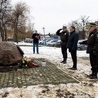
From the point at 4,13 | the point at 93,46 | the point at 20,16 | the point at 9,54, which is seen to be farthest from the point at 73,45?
the point at 20,16

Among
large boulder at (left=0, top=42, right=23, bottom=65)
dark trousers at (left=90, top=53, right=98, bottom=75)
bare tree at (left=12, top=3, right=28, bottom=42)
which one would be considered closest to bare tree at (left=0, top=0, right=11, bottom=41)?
bare tree at (left=12, top=3, right=28, bottom=42)

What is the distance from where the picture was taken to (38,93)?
5.77 m

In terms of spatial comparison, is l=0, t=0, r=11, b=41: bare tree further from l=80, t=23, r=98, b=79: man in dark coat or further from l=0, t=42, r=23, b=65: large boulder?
l=80, t=23, r=98, b=79: man in dark coat

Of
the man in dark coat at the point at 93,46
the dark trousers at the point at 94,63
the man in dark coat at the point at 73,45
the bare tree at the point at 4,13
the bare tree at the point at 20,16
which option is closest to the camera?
the man in dark coat at the point at 93,46

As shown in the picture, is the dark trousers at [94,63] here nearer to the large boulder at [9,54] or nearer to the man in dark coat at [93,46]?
the man in dark coat at [93,46]

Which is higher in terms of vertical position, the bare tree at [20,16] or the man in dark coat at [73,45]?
the bare tree at [20,16]

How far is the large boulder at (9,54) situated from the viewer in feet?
29.6

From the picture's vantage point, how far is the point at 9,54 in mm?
9094

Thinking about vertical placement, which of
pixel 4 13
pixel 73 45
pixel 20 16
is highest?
pixel 20 16

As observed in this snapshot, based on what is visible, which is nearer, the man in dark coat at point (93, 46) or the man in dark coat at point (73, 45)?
the man in dark coat at point (93, 46)

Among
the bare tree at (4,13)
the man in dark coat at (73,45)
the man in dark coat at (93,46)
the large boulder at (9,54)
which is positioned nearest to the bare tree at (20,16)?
the bare tree at (4,13)

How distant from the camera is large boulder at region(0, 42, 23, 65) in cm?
902

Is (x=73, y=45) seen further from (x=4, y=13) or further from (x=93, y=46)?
(x=4, y=13)

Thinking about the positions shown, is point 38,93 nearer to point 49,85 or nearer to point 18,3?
point 49,85
